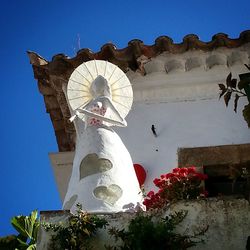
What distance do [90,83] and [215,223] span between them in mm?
3947

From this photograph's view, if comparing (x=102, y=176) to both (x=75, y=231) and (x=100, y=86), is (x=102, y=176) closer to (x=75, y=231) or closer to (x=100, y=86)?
(x=75, y=231)

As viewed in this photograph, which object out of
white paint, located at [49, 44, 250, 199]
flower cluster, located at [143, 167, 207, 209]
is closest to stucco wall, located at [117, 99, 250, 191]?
white paint, located at [49, 44, 250, 199]

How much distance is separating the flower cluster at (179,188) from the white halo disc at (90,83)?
2744 mm

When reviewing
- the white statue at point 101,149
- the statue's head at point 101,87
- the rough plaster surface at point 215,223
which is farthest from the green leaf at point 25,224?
the rough plaster surface at point 215,223

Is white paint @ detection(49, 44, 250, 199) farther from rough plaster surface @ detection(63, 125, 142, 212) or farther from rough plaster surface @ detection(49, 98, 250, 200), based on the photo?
rough plaster surface @ detection(63, 125, 142, 212)

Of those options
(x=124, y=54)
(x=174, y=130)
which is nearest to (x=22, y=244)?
(x=174, y=130)

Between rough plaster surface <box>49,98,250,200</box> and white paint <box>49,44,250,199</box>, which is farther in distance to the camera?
white paint <box>49,44,250,199</box>

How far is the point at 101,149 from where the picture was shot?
775 cm

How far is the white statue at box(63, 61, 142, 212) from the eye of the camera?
7156 mm

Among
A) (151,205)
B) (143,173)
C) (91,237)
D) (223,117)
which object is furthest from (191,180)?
(223,117)

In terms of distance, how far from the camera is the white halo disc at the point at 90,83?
9.11m

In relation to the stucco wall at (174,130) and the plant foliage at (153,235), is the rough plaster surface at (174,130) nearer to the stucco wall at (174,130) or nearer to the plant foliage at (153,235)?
the stucco wall at (174,130)

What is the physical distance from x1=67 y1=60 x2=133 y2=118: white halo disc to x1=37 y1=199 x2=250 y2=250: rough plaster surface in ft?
11.4

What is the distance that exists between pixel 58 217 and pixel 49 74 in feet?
16.0
